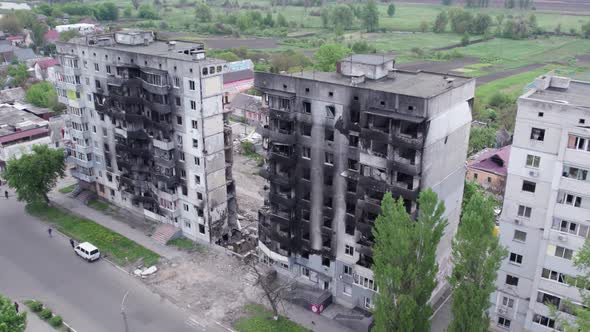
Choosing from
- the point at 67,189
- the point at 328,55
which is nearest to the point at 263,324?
the point at 67,189

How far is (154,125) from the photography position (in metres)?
59.9

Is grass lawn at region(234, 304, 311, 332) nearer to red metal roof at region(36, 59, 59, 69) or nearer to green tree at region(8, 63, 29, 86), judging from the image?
green tree at region(8, 63, 29, 86)

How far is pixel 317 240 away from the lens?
164 ft

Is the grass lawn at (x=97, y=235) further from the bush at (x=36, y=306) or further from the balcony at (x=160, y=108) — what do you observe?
the balcony at (x=160, y=108)

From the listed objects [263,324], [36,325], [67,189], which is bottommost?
[36,325]

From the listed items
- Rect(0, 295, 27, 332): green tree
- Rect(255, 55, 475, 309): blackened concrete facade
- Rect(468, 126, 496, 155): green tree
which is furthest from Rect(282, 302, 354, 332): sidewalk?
Rect(468, 126, 496, 155): green tree

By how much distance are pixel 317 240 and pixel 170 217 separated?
22.4m

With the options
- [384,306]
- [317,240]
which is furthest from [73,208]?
[384,306]

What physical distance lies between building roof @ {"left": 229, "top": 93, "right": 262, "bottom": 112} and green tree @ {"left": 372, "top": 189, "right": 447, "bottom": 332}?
71.6m

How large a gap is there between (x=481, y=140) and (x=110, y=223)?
6370cm

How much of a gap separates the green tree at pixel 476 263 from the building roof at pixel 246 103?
7491 centimetres

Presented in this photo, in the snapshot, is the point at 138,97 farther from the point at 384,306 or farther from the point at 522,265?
the point at 522,265

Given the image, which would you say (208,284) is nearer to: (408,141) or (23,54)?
(408,141)

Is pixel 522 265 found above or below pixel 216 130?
below
